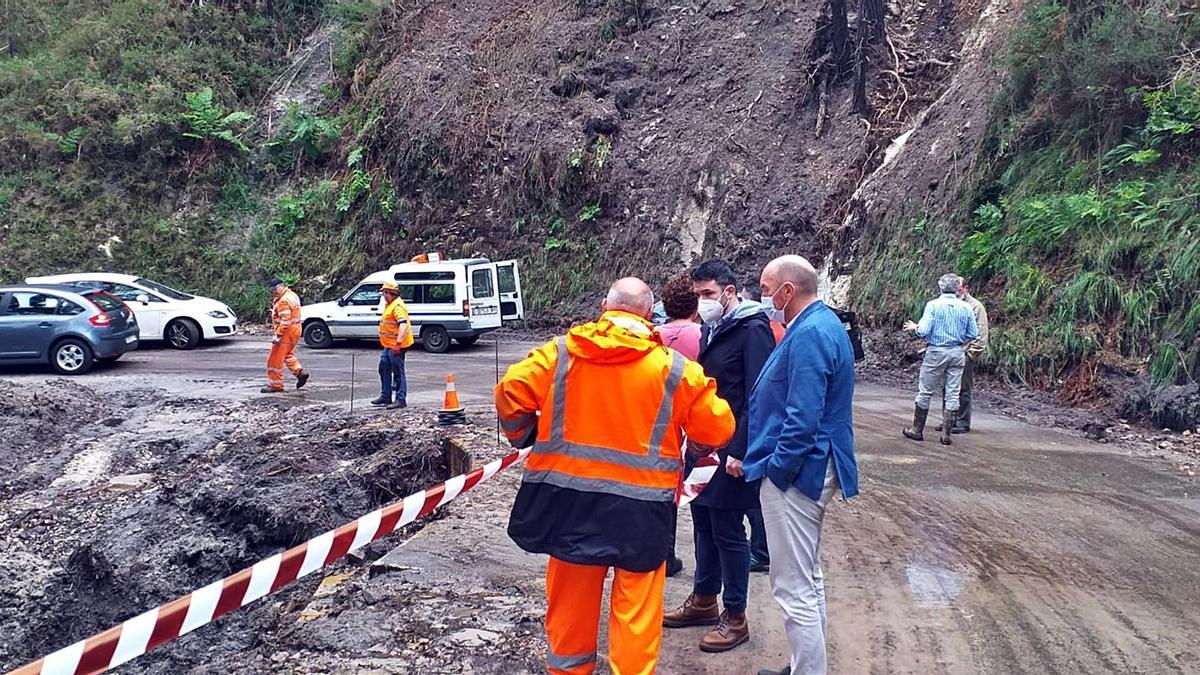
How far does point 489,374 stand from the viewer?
15.0 m

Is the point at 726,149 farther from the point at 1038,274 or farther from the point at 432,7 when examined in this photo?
the point at 432,7

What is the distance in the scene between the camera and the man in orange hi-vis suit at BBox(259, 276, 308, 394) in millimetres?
13039

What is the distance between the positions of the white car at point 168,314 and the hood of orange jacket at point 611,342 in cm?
1722

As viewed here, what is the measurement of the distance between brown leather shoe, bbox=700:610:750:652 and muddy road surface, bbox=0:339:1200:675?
66mm

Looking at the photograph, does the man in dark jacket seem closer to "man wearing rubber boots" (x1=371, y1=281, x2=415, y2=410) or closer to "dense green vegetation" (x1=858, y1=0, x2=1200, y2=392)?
"man wearing rubber boots" (x1=371, y1=281, x2=415, y2=410)

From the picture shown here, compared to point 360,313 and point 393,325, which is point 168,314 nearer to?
point 360,313

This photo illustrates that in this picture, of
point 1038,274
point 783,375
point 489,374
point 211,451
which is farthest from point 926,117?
point 783,375

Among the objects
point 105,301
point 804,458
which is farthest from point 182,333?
point 804,458

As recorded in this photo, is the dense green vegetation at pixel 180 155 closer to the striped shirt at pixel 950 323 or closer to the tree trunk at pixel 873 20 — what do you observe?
the tree trunk at pixel 873 20

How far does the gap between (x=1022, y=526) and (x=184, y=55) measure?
1111 inches

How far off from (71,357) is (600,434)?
1497 cm

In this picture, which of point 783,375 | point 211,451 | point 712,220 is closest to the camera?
point 783,375

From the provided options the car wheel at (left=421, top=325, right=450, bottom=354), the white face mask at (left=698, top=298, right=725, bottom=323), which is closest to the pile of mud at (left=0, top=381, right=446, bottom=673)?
the white face mask at (left=698, top=298, right=725, bottom=323)

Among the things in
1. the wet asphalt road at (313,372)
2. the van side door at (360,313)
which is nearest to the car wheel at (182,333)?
the wet asphalt road at (313,372)
